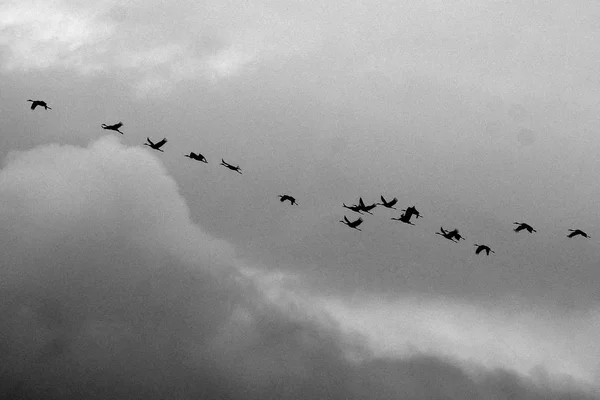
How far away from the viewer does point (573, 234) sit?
153 meters

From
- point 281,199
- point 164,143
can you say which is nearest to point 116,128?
point 164,143

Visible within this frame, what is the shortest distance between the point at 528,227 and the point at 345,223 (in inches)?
1228

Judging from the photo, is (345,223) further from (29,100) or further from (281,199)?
(29,100)

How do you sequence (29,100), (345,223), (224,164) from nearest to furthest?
(29,100), (224,164), (345,223)

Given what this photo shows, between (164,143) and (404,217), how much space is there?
3942 centimetres

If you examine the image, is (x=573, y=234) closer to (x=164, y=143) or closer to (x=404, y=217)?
(x=404, y=217)

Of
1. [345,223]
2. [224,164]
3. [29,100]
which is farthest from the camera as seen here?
[345,223]

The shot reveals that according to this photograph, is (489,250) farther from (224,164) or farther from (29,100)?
(29,100)

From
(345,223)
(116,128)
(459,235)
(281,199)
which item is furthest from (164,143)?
(459,235)

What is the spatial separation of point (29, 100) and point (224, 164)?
30189 mm

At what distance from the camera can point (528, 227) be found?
157 m

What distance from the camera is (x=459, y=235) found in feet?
534

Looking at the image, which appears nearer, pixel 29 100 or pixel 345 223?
pixel 29 100

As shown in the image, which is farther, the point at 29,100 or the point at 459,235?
the point at 459,235
